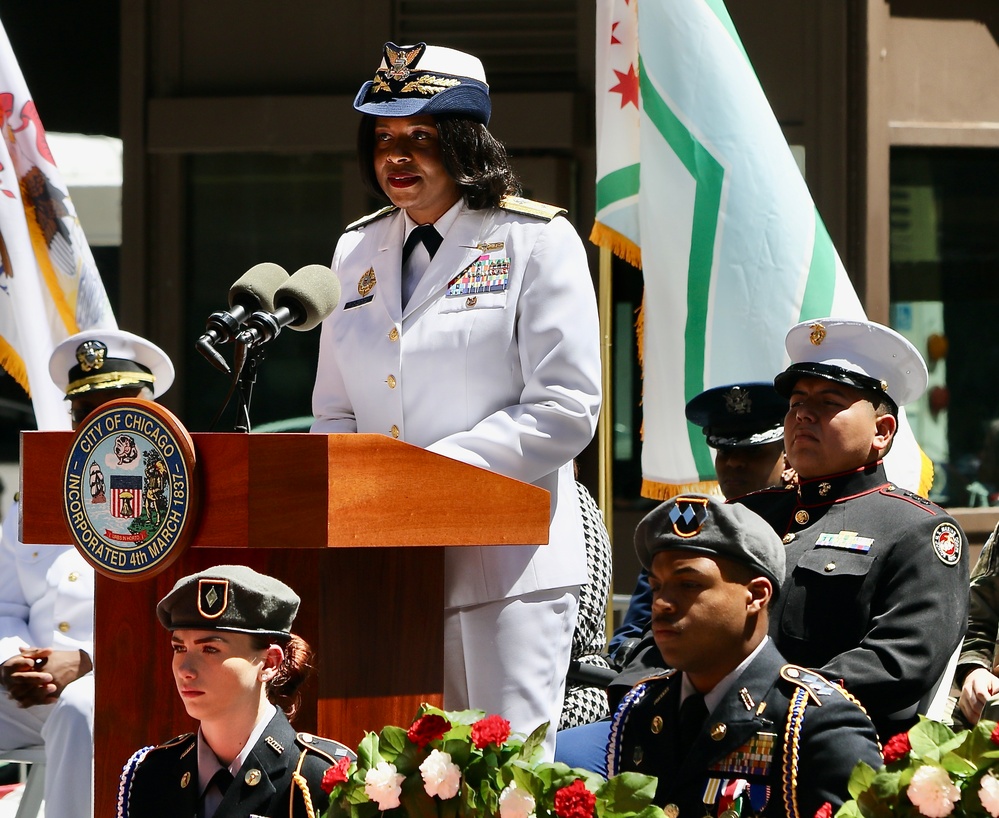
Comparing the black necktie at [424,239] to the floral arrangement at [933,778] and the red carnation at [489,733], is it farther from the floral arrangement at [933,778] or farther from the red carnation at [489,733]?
the floral arrangement at [933,778]

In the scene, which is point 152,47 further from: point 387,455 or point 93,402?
point 387,455

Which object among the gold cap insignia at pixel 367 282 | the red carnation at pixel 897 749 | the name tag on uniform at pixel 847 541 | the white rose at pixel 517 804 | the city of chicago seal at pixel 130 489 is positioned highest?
the gold cap insignia at pixel 367 282

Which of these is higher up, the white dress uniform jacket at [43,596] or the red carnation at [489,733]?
the red carnation at [489,733]

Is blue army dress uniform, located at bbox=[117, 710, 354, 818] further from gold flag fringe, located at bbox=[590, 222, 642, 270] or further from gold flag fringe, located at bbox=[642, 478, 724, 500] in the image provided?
gold flag fringe, located at bbox=[590, 222, 642, 270]

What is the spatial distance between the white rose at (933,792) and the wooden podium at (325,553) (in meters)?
0.78

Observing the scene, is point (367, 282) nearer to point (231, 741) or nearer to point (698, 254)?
point (231, 741)

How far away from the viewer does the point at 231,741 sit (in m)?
2.68

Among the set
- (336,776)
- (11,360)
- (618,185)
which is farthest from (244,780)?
(11,360)

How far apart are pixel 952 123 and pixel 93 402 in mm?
4635

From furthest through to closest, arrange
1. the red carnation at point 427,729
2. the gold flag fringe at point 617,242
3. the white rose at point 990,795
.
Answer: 1. the gold flag fringe at point 617,242
2. the red carnation at point 427,729
3. the white rose at point 990,795

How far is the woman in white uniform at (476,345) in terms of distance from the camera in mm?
2883

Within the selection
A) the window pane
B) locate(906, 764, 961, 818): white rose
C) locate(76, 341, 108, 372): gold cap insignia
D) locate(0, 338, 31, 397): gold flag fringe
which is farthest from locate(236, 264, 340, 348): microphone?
the window pane

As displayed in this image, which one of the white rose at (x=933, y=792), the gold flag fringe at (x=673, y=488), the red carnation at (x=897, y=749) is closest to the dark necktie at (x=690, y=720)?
the red carnation at (x=897, y=749)

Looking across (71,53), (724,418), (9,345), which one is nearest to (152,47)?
(71,53)
